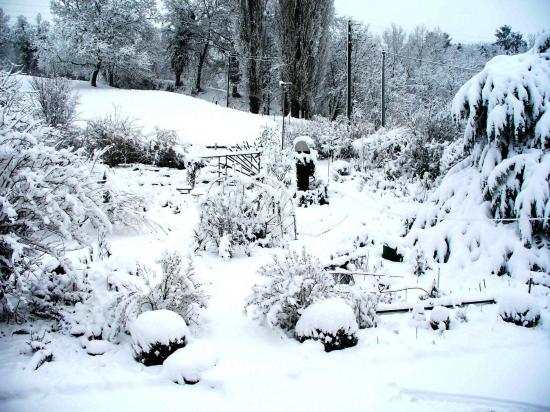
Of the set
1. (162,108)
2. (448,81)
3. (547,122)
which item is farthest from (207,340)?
(448,81)

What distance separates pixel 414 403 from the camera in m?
2.49

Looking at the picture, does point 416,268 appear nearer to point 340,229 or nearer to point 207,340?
point 340,229

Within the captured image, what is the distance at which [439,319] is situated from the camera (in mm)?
3342

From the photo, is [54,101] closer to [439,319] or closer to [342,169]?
[342,169]

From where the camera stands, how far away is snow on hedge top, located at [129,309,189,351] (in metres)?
2.85

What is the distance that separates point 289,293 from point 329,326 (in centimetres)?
43

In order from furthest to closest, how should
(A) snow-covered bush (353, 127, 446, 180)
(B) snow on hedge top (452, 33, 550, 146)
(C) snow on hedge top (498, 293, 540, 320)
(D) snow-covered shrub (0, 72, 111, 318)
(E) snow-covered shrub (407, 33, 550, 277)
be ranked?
(A) snow-covered bush (353, 127, 446, 180) < (B) snow on hedge top (452, 33, 550, 146) < (E) snow-covered shrub (407, 33, 550, 277) < (C) snow on hedge top (498, 293, 540, 320) < (D) snow-covered shrub (0, 72, 111, 318)

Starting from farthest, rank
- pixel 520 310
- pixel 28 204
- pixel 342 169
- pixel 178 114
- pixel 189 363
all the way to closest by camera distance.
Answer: pixel 178 114 → pixel 342 169 → pixel 520 310 → pixel 28 204 → pixel 189 363

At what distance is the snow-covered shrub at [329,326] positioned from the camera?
122 inches

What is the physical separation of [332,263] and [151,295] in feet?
6.80

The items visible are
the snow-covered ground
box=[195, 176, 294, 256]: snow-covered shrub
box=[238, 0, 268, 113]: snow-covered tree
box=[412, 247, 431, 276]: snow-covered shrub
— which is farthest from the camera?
box=[238, 0, 268, 113]: snow-covered tree

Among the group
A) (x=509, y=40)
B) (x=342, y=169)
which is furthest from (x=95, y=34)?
(x=509, y=40)

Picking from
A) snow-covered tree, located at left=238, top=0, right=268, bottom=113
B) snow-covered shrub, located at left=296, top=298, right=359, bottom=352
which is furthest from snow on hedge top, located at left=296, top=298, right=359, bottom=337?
snow-covered tree, located at left=238, top=0, right=268, bottom=113

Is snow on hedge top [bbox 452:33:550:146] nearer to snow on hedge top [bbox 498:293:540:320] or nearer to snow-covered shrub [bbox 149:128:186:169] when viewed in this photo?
snow on hedge top [bbox 498:293:540:320]
